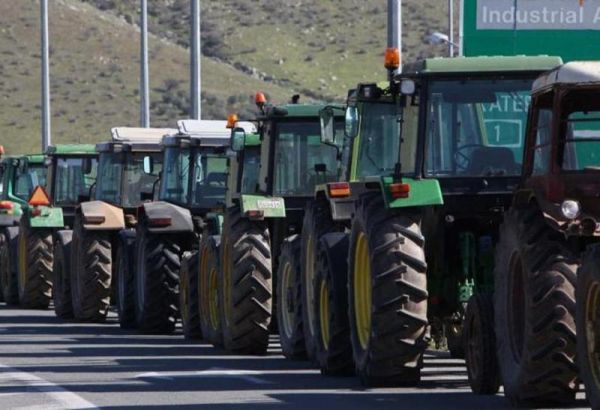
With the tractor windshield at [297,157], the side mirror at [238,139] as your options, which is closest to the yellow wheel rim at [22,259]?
the side mirror at [238,139]

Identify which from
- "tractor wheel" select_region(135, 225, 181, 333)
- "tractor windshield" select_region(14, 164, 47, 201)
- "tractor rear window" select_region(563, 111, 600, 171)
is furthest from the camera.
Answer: "tractor windshield" select_region(14, 164, 47, 201)

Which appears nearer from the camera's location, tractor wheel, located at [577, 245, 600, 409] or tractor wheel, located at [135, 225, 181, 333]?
tractor wheel, located at [577, 245, 600, 409]

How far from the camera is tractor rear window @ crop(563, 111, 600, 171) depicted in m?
15.2

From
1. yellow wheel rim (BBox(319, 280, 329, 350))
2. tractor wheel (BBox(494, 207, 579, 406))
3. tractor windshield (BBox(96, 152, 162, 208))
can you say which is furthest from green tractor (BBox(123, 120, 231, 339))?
tractor wheel (BBox(494, 207, 579, 406))

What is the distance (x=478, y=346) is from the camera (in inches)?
638

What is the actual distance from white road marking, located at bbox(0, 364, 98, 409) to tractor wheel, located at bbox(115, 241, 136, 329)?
6.92 meters

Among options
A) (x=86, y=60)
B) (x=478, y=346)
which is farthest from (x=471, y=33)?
(x=86, y=60)

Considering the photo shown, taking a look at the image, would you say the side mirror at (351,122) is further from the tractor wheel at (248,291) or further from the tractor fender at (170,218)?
the tractor fender at (170,218)

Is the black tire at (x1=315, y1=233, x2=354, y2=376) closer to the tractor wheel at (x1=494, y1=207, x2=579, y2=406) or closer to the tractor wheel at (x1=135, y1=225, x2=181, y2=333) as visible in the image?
the tractor wheel at (x1=494, y1=207, x2=579, y2=406)

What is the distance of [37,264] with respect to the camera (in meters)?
33.0

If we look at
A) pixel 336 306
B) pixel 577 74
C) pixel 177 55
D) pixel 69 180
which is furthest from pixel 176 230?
pixel 177 55

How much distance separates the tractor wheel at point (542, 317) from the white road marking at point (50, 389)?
10.7 ft

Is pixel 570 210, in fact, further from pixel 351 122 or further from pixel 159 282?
pixel 159 282

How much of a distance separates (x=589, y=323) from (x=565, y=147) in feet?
6.50
